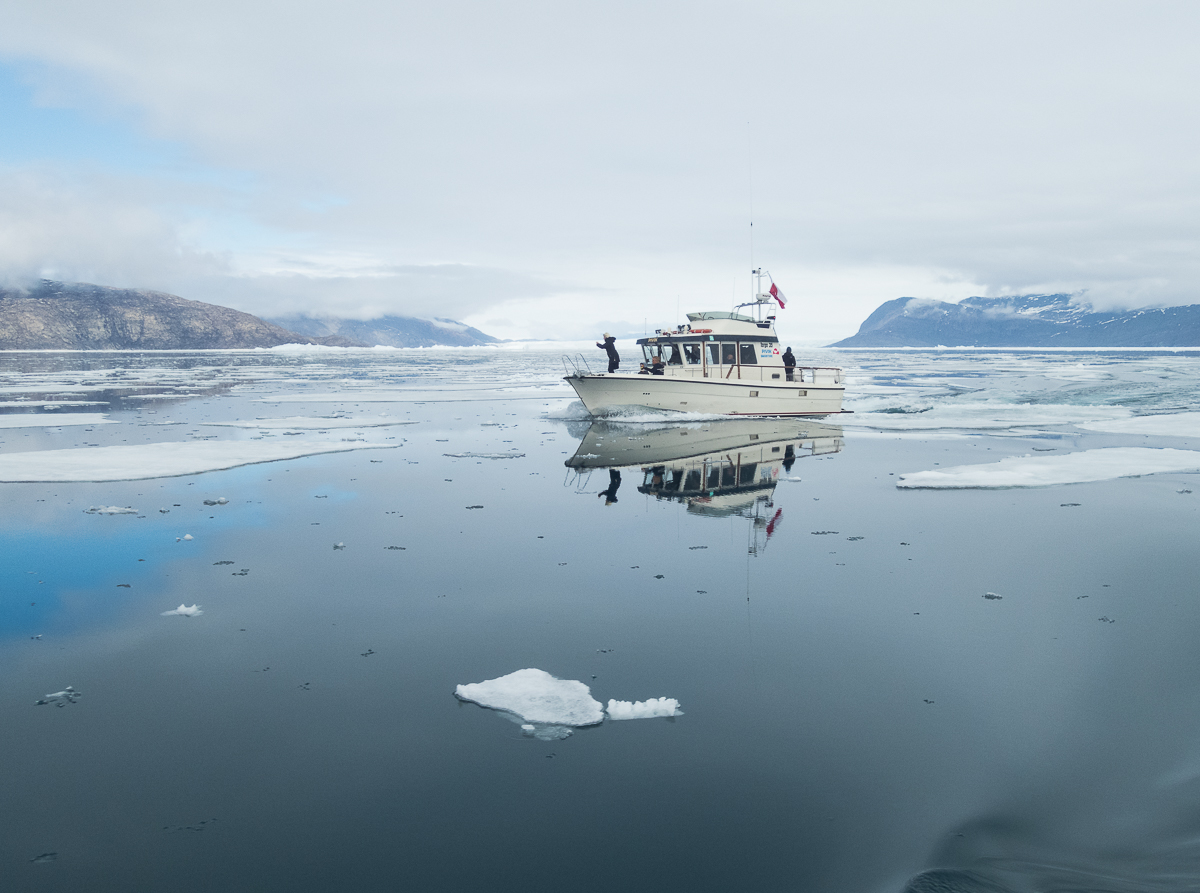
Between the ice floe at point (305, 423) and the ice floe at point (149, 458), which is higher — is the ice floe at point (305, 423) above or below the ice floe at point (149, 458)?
above

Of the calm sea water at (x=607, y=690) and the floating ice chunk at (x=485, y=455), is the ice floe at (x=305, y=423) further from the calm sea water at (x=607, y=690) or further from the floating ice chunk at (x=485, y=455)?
the calm sea water at (x=607, y=690)

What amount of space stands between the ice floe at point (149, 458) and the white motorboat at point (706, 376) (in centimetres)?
956

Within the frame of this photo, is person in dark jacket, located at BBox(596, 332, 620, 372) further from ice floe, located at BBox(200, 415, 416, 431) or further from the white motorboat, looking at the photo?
ice floe, located at BBox(200, 415, 416, 431)

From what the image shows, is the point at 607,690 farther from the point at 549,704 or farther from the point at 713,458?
the point at 713,458

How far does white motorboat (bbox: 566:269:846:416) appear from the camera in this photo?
27.5 meters

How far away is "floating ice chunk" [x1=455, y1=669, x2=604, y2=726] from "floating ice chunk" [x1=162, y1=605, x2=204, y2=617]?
3557mm

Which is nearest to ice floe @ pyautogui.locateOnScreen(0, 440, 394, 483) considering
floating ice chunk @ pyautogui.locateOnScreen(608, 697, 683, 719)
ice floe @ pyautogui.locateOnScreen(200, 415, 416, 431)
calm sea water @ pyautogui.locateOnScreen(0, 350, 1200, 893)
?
calm sea water @ pyautogui.locateOnScreen(0, 350, 1200, 893)

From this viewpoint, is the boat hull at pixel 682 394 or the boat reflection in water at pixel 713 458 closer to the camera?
the boat reflection in water at pixel 713 458

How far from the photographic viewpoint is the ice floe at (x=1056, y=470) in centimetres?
1531

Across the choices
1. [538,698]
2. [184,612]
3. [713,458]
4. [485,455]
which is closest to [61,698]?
[184,612]

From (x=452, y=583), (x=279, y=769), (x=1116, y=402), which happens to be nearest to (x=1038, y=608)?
(x=452, y=583)

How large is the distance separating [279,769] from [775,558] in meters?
6.90

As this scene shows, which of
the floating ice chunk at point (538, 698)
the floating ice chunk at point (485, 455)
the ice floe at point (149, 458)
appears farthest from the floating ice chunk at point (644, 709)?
the floating ice chunk at point (485, 455)

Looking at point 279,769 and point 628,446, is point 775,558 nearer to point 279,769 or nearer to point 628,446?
point 279,769
